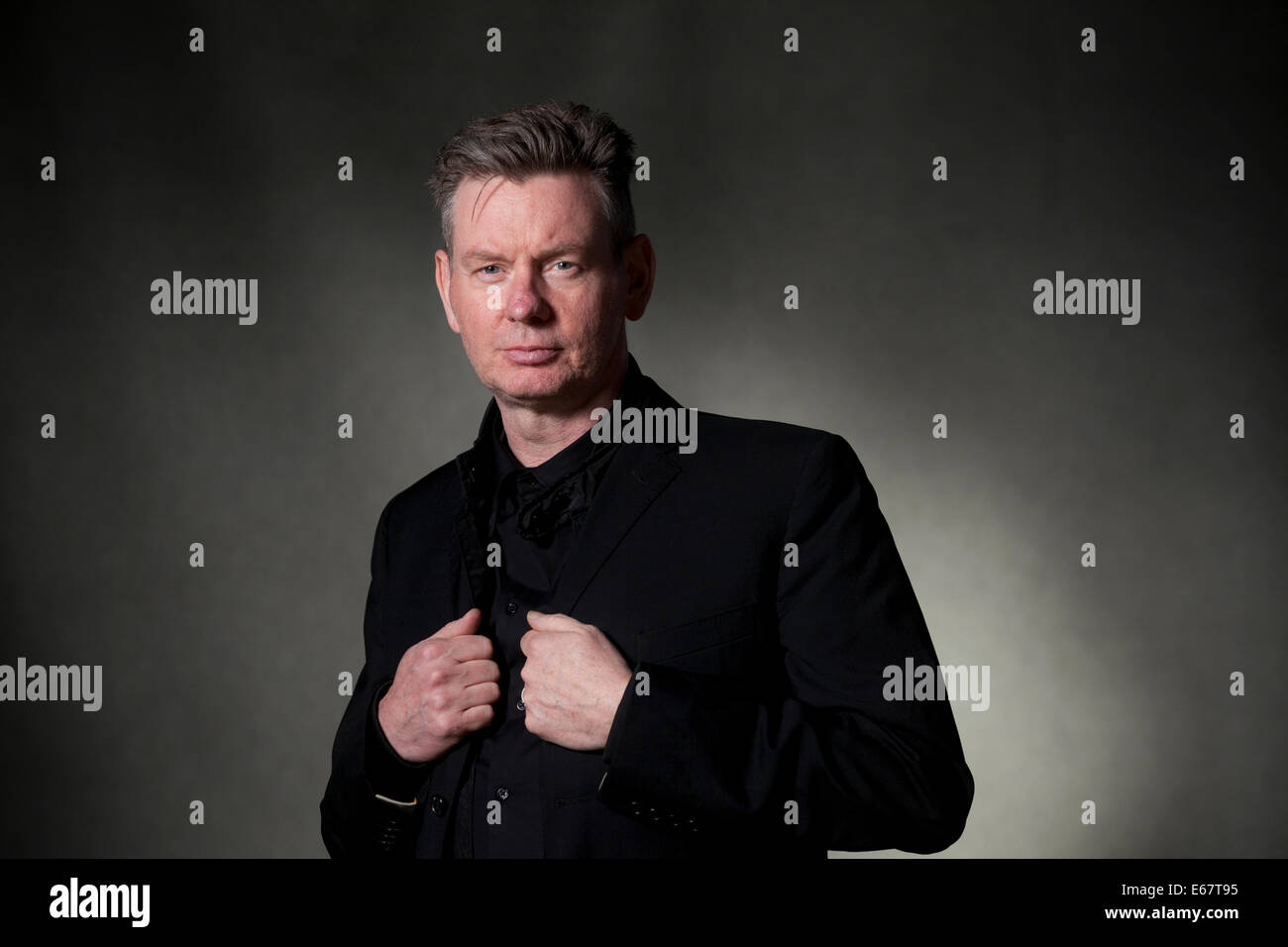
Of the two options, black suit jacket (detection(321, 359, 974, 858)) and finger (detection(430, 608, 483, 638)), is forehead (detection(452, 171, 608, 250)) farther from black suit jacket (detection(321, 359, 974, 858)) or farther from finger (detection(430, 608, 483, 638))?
finger (detection(430, 608, 483, 638))

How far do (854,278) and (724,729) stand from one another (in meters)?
2.69

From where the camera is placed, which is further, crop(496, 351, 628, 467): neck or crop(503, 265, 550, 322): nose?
crop(496, 351, 628, 467): neck

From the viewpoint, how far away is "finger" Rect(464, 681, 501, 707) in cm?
206

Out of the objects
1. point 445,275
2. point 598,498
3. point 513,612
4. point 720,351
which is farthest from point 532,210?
point 720,351

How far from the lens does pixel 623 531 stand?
6.98ft

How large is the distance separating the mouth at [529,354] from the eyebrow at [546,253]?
0.15 meters

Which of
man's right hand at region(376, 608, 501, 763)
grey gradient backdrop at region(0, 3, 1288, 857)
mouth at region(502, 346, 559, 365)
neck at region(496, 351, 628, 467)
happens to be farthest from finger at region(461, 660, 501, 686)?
grey gradient backdrop at region(0, 3, 1288, 857)

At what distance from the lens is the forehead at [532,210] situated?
6.93 ft

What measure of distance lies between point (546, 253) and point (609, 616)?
0.60 metres

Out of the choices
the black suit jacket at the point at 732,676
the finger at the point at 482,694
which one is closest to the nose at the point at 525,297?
the black suit jacket at the point at 732,676

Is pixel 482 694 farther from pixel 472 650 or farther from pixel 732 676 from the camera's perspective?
pixel 732 676

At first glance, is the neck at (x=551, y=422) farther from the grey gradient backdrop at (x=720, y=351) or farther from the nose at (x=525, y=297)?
the grey gradient backdrop at (x=720, y=351)
